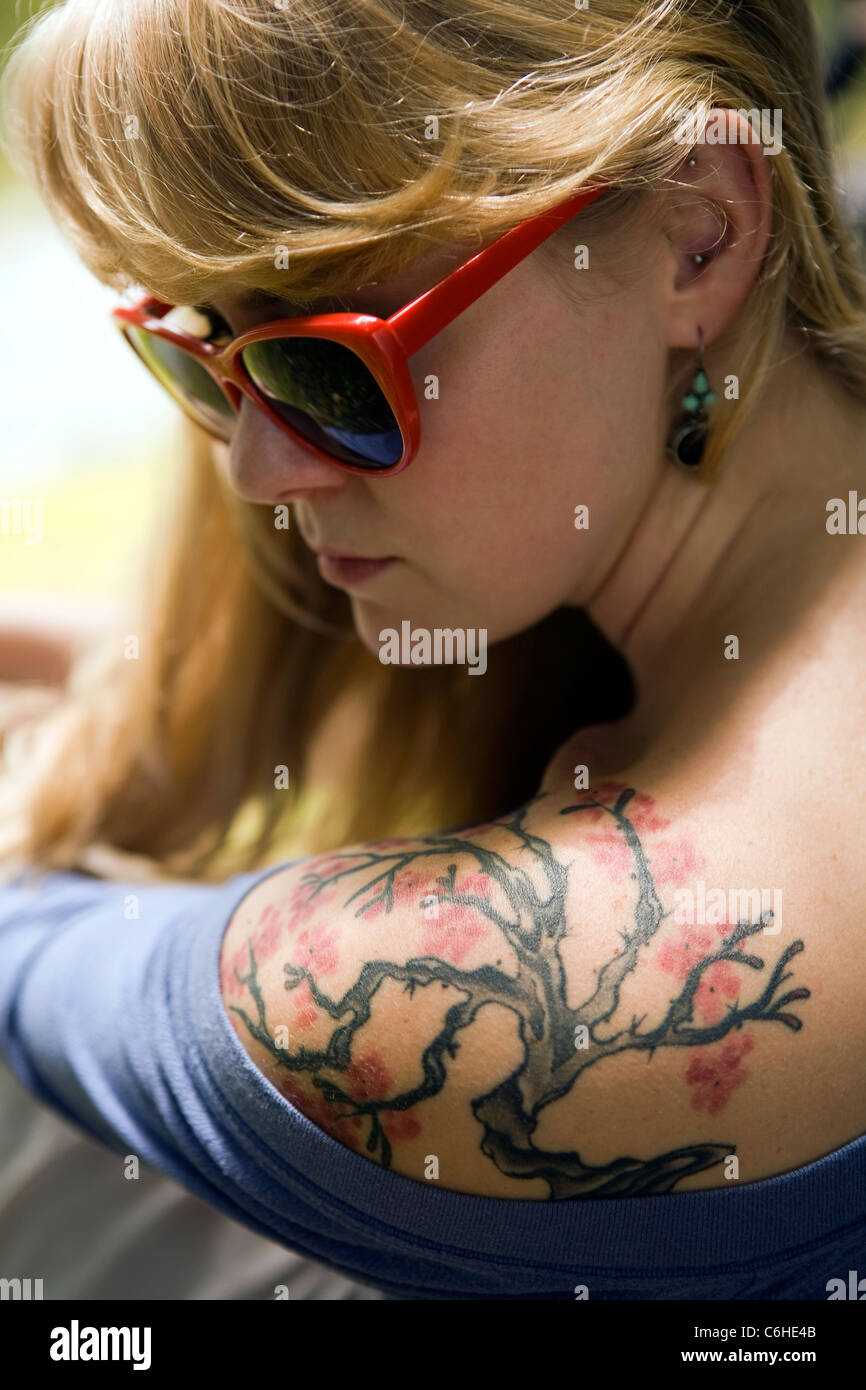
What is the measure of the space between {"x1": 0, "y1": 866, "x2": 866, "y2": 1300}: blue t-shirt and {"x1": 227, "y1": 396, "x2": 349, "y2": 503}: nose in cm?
28

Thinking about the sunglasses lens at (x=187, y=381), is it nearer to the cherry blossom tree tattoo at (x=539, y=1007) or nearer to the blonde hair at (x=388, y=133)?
the blonde hair at (x=388, y=133)

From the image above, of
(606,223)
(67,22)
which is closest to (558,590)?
(606,223)

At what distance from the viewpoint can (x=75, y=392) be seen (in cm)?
295

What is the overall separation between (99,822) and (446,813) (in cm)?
38

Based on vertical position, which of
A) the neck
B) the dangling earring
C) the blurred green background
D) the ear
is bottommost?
the neck

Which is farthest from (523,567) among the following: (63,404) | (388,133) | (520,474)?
(63,404)

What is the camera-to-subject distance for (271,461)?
826 millimetres

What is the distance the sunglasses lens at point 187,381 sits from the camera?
890 millimetres

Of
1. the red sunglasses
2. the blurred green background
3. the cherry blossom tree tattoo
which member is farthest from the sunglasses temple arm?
the blurred green background

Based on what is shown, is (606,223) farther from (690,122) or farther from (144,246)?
(144,246)

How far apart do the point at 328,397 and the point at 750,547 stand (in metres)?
0.33

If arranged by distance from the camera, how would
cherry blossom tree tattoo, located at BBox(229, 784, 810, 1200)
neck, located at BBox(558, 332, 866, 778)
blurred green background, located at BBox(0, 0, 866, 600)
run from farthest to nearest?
blurred green background, located at BBox(0, 0, 866, 600)
neck, located at BBox(558, 332, 866, 778)
cherry blossom tree tattoo, located at BBox(229, 784, 810, 1200)

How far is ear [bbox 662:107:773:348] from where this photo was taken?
2.42 ft

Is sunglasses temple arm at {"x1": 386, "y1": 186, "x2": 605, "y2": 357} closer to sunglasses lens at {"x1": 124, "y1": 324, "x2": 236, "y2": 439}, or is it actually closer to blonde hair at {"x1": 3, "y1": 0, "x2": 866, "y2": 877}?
blonde hair at {"x1": 3, "y1": 0, "x2": 866, "y2": 877}
